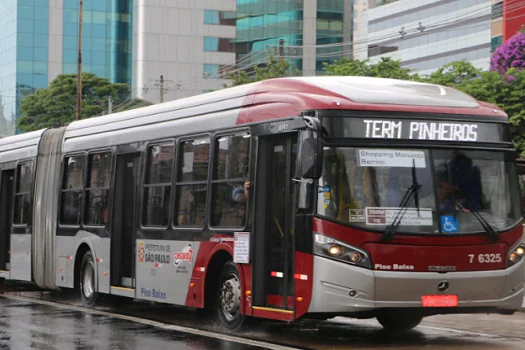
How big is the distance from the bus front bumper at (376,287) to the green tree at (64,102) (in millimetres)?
81903

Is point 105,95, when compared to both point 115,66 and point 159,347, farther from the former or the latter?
point 159,347

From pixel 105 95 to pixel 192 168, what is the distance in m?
82.8

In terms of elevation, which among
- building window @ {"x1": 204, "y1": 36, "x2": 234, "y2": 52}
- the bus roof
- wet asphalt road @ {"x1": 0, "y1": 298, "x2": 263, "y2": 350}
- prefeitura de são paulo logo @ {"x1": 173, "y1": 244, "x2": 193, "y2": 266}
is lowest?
wet asphalt road @ {"x1": 0, "y1": 298, "x2": 263, "y2": 350}

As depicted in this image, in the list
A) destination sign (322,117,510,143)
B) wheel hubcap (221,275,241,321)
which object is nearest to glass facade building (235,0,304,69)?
wheel hubcap (221,275,241,321)

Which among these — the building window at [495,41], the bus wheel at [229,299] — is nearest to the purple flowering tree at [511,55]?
the building window at [495,41]

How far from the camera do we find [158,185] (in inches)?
669

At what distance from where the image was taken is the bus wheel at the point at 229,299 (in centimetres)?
1470

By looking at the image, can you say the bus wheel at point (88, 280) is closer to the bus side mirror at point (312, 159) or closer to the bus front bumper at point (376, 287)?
the bus front bumper at point (376, 287)

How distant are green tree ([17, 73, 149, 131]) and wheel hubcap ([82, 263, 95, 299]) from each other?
74548 mm

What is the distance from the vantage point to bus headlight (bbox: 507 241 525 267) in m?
13.4

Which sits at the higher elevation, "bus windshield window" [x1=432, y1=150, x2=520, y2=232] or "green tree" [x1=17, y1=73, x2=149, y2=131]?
"green tree" [x1=17, y1=73, x2=149, y2=131]

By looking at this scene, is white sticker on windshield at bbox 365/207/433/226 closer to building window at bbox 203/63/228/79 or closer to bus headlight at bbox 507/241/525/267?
bus headlight at bbox 507/241/525/267

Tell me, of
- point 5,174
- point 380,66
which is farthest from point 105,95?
point 5,174

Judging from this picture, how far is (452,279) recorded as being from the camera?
42.9ft
